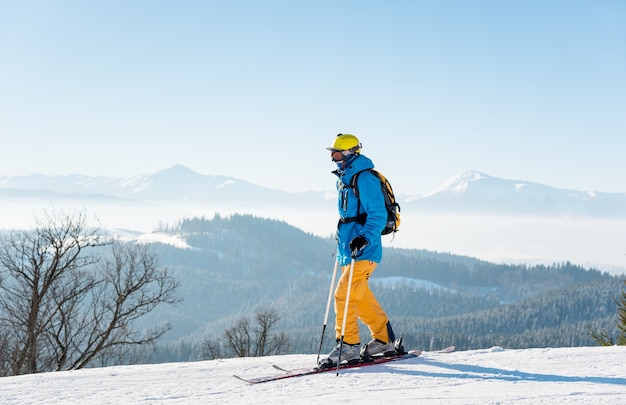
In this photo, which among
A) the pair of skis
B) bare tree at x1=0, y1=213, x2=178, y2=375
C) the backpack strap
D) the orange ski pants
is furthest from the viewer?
bare tree at x1=0, y1=213, x2=178, y2=375

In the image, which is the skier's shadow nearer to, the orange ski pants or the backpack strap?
the orange ski pants

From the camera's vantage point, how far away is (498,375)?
5.89 meters

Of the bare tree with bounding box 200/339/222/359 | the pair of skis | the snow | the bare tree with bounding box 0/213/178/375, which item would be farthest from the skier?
the bare tree with bounding box 200/339/222/359

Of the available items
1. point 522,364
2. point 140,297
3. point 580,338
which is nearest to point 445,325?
point 580,338

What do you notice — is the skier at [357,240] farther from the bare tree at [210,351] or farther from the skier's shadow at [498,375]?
the bare tree at [210,351]

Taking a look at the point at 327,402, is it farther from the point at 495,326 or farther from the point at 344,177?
the point at 495,326

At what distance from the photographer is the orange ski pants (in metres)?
6.61

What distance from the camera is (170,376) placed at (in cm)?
664

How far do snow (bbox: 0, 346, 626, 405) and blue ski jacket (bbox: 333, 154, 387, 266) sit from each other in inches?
54.8

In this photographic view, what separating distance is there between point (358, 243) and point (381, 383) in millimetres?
1542

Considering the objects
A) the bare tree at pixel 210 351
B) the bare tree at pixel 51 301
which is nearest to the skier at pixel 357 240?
the bare tree at pixel 51 301

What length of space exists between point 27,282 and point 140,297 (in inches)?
194

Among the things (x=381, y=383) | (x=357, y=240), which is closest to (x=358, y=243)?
(x=357, y=240)

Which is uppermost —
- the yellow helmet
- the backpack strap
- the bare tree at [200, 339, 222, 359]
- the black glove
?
the yellow helmet
